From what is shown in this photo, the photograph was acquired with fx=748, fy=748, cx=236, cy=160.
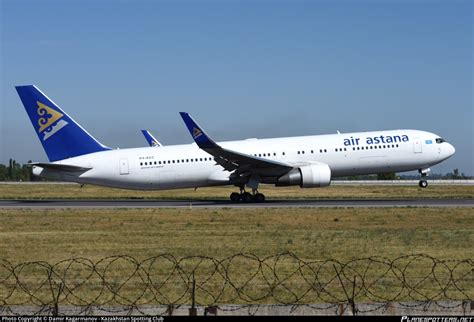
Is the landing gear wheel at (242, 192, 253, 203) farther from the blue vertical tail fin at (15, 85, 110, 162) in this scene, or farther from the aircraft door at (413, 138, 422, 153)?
the aircraft door at (413, 138, 422, 153)

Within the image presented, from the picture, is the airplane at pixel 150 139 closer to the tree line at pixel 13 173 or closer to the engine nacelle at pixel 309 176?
the engine nacelle at pixel 309 176

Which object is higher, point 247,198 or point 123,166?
point 123,166

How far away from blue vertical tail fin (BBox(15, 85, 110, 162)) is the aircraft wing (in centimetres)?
721

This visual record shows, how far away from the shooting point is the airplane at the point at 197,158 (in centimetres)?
4544

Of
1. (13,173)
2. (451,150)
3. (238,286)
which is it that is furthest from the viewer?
(13,173)

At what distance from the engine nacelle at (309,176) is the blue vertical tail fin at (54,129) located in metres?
12.2

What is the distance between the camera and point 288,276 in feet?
63.1

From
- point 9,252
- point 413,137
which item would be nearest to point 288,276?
point 9,252

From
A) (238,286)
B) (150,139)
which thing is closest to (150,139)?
(150,139)

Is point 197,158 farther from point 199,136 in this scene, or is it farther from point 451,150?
point 451,150

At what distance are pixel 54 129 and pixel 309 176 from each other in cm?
1595

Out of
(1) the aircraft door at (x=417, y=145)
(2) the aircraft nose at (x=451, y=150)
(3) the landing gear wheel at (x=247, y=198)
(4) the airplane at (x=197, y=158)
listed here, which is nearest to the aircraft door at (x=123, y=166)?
(4) the airplane at (x=197, y=158)

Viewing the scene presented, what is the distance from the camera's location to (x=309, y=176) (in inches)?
1724

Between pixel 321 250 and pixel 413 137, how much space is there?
995 inches
